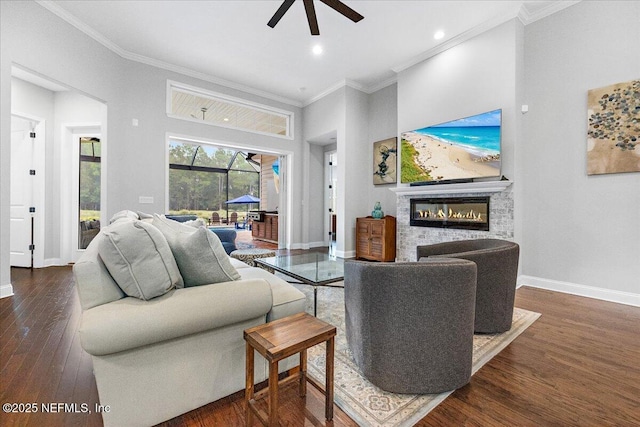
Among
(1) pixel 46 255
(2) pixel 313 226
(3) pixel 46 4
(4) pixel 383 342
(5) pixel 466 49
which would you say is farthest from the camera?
(2) pixel 313 226

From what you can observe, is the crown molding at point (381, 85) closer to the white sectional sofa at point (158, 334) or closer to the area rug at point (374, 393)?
the area rug at point (374, 393)

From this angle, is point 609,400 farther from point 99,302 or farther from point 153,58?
point 153,58

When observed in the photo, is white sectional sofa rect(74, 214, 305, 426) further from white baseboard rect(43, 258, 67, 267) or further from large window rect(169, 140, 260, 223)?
large window rect(169, 140, 260, 223)

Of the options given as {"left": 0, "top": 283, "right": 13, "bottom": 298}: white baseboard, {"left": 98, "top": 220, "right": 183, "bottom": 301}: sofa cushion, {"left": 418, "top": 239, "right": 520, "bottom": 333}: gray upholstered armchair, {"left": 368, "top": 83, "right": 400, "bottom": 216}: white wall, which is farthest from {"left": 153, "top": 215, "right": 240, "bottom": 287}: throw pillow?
{"left": 368, "top": 83, "right": 400, "bottom": 216}: white wall

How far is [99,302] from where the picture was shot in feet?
4.09

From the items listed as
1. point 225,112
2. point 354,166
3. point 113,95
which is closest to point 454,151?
point 354,166

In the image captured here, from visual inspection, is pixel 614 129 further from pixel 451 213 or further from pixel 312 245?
pixel 312 245

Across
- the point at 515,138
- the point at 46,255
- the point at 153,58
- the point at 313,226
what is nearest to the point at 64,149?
the point at 46,255

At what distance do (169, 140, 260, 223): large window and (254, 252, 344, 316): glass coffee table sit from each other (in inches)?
260

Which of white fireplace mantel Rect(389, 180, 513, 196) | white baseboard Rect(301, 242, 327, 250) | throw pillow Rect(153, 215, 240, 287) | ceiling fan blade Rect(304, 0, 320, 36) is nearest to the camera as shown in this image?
throw pillow Rect(153, 215, 240, 287)

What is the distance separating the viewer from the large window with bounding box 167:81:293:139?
5062 mm

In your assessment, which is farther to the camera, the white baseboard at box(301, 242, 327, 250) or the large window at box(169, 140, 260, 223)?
the large window at box(169, 140, 260, 223)

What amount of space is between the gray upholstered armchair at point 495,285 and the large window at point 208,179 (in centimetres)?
819

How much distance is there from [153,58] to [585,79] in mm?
6174
